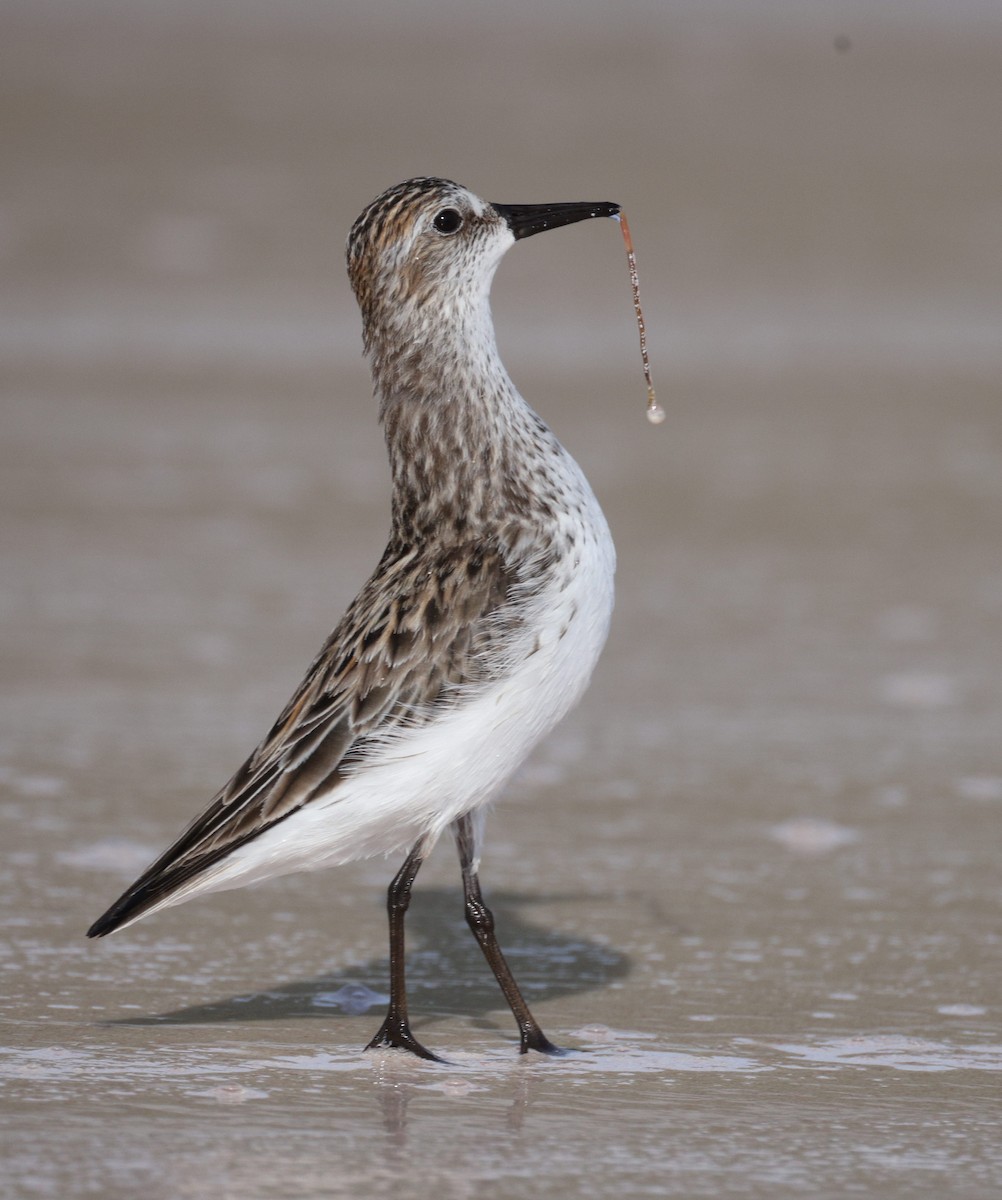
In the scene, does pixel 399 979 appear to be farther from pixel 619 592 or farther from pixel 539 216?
pixel 619 592

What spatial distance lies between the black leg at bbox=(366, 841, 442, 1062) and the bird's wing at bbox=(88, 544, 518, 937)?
312 millimetres

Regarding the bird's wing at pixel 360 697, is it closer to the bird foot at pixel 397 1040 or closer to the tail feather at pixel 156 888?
the tail feather at pixel 156 888

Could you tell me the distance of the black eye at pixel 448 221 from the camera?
4094mm

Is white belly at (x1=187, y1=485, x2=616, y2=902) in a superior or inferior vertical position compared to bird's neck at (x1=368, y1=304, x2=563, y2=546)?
inferior

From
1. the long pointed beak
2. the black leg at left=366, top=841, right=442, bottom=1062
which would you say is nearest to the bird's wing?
the black leg at left=366, top=841, right=442, bottom=1062

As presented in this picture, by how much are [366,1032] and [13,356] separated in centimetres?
818

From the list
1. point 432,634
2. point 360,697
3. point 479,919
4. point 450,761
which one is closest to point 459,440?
point 432,634

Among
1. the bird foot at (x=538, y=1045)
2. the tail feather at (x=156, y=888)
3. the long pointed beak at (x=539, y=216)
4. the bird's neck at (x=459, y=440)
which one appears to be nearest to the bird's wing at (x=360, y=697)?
the tail feather at (x=156, y=888)

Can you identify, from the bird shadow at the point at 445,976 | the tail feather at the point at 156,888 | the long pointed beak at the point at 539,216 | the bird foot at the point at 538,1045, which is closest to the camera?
the tail feather at the point at 156,888

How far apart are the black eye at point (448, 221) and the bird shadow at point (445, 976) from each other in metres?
1.63

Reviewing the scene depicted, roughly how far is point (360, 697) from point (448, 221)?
3.49ft

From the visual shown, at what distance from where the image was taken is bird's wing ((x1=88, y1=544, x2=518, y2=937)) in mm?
3684

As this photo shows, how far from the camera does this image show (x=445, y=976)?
4.39m

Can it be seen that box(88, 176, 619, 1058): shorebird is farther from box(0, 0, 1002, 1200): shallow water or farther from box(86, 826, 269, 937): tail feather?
box(0, 0, 1002, 1200): shallow water
